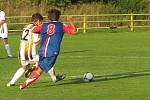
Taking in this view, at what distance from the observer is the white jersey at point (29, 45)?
14.1m

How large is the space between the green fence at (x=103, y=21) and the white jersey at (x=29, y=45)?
29.5 meters

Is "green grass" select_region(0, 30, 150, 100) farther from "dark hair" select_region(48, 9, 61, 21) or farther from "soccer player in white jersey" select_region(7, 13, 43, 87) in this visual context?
"dark hair" select_region(48, 9, 61, 21)

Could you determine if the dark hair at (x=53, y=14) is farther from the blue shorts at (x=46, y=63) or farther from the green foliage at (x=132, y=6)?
the green foliage at (x=132, y=6)

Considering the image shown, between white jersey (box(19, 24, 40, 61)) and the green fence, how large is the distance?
29.5 metres

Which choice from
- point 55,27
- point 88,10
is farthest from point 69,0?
point 55,27

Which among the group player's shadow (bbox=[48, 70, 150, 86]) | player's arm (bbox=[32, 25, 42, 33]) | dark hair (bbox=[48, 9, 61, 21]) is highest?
dark hair (bbox=[48, 9, 61, 21])

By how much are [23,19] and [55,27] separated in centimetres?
3404

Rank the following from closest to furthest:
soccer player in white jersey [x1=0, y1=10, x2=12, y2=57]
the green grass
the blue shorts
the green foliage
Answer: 1. the green grass
2. the blue shorts
3. soccer player in white jersey [x1=0, y1=10, x2=12, y2=57]
4. the green foliage

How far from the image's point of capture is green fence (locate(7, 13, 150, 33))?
4517 cm

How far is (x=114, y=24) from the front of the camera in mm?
46656

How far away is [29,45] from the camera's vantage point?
14297mm

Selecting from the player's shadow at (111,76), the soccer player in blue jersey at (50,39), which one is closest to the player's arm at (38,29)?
the soccer player in blue jersey at (50,39)

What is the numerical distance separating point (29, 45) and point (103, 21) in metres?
32.2

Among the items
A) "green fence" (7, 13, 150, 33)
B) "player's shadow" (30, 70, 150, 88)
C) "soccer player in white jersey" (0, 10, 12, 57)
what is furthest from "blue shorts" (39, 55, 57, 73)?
"green fence" (7, 13, 150, 33)
